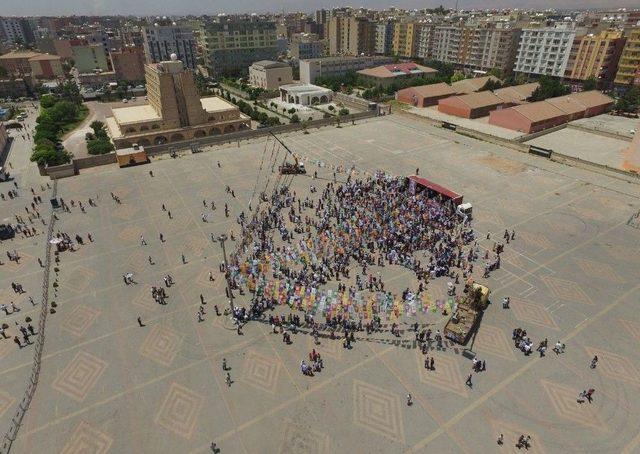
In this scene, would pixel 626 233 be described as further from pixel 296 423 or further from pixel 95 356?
pixel 95 356

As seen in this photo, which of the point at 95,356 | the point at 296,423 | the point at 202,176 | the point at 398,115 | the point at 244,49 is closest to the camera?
the point at 296,423

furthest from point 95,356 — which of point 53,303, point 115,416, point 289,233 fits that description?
point 289,233

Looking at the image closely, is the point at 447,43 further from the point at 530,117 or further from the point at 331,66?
the point at 530,117

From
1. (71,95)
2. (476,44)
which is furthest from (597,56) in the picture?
(71,95)

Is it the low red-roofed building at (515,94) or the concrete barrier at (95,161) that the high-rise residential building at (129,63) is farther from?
the low red-roofed building at (515,94)

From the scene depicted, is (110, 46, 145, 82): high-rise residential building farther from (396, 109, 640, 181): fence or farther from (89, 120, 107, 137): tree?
(396, 109, 640, 181): fence

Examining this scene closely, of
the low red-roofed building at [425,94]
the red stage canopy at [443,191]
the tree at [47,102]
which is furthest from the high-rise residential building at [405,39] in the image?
the red stage canopy at [443,191]

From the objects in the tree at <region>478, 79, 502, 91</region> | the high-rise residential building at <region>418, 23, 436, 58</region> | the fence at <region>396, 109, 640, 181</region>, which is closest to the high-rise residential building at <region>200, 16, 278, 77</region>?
the high-rise residential building at <region>418, 23, 436, 58</region>
